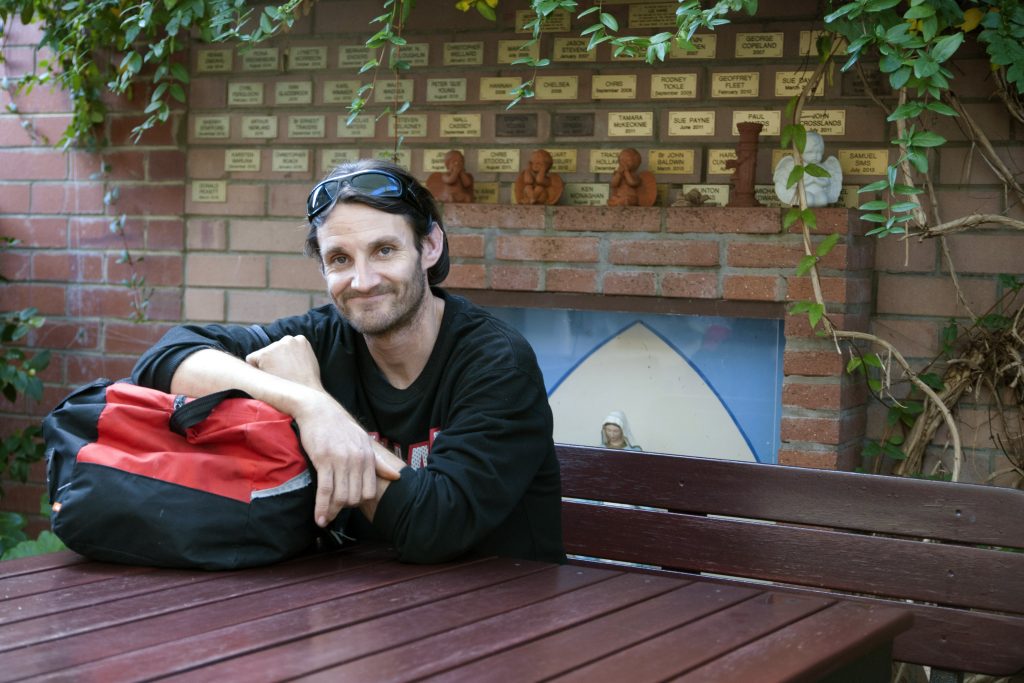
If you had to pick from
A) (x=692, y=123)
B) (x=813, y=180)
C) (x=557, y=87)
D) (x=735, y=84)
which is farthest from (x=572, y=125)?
(x=813, y=180)

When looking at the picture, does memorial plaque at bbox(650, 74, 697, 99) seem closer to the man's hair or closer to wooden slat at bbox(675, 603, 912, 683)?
the man's hair

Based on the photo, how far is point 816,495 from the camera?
2.35 metres


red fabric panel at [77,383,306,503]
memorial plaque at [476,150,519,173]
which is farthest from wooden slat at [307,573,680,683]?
memorial plaque at [476,150,519,173]

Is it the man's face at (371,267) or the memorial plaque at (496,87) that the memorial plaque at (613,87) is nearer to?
the memorial plaque at (496,87)

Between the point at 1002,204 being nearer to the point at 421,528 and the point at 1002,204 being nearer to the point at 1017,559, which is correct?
the point at 1017,559

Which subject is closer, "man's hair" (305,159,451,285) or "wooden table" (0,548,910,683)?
"wooden table" (0,548,910,683)

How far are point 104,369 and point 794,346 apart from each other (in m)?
2.35

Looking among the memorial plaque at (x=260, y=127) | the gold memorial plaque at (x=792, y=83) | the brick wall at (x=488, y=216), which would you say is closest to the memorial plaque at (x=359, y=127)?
the brick wall at (x=488, y=216)

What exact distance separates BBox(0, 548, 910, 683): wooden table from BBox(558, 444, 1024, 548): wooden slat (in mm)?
458

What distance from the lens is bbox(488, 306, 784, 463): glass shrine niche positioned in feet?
11.3

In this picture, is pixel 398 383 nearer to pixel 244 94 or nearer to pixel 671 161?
pixel 671 161

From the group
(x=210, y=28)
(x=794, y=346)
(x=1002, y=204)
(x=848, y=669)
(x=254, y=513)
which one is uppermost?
(x=210, y=28)

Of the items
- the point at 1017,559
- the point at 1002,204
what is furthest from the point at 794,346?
the point at 1017,559

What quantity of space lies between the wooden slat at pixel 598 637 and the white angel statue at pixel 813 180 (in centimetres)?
151
